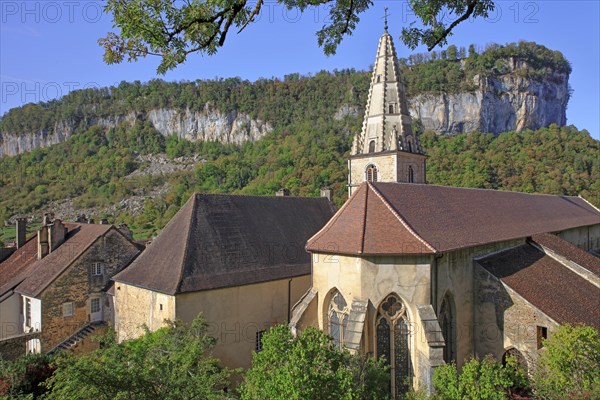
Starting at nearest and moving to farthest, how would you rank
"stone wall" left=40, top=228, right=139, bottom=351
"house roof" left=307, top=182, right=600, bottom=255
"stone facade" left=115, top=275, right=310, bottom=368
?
"house roof" left=307, top=182, right=600, bottom=255
"stone facade" left=115, top=275, right=310, bottom=368
"stone wall" left=40, top=228, right=139, bottom=351

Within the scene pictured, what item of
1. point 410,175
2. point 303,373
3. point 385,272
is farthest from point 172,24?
point 410,175

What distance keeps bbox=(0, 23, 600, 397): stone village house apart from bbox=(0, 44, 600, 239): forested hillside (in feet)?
125

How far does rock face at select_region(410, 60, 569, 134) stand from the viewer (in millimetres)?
97312

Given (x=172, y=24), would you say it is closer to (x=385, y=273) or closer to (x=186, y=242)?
(x=385, y=273)

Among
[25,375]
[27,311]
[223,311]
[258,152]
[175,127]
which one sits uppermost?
[175,127]

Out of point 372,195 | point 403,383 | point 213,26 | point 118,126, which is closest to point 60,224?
point 372,195

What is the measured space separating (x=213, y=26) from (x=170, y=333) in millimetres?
11300

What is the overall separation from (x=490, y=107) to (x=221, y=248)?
317 feet

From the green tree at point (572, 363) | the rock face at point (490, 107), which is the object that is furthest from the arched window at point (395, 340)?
the rock face at point (490, 107)

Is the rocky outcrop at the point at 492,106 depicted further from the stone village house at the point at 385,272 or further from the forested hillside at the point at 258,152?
the stone village house at the point at 385,272

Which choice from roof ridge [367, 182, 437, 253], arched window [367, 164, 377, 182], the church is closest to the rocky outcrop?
arched window [367, 164, 377, 182]

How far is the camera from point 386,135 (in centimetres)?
2462

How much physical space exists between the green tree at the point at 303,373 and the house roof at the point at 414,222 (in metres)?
4.92

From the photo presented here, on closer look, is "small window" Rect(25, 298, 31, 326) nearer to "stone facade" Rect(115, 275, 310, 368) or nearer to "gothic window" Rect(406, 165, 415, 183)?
"stone facade" Rect(115, 275, 310, 368)
